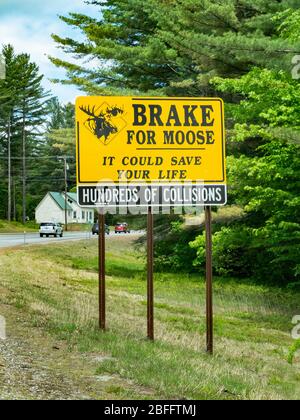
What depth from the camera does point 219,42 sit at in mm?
17391

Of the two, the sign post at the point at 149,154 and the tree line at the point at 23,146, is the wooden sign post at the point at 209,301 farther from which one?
the tree line at the point at 23,146

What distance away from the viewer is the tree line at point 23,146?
72375 millimetres

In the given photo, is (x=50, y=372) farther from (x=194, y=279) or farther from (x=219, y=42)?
(x=194, y=279)

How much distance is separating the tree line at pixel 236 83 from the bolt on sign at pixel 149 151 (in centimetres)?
327

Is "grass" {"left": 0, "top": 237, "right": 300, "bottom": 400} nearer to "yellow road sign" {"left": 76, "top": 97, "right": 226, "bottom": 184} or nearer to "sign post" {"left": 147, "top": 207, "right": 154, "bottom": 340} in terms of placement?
"sign post" {"left": 147, "top": 207, "right": 154, "bottom": 340}

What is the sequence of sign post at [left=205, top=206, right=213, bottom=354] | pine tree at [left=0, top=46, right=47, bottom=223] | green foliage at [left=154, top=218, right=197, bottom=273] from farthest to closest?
pine tree at [left=0, top=46, right=47, bottom=223] < green foliage at [left=154, top=218, right=197, bottom=273] < sign post at [left=205, top=206, right=213, bottom=354]

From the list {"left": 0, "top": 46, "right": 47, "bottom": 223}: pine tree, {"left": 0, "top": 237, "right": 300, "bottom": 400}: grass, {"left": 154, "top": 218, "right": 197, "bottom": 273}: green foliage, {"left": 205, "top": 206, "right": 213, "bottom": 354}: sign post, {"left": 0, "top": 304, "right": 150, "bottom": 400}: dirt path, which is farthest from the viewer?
{"left": 0, "top": 46, "right": 47, "bottom": 223}: pine tree

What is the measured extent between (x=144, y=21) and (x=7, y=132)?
54862 millimetres

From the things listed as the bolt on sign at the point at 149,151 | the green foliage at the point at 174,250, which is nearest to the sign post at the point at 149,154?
the bolt on sign at the point at 149,151

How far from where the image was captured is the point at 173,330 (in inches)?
520

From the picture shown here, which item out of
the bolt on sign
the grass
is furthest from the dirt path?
the bolt on sign

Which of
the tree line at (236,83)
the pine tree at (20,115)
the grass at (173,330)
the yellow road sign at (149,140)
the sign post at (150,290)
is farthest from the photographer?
the pine tree at (20,115)

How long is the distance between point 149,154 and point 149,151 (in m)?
0.05

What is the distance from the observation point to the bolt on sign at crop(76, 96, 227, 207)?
435 inches
